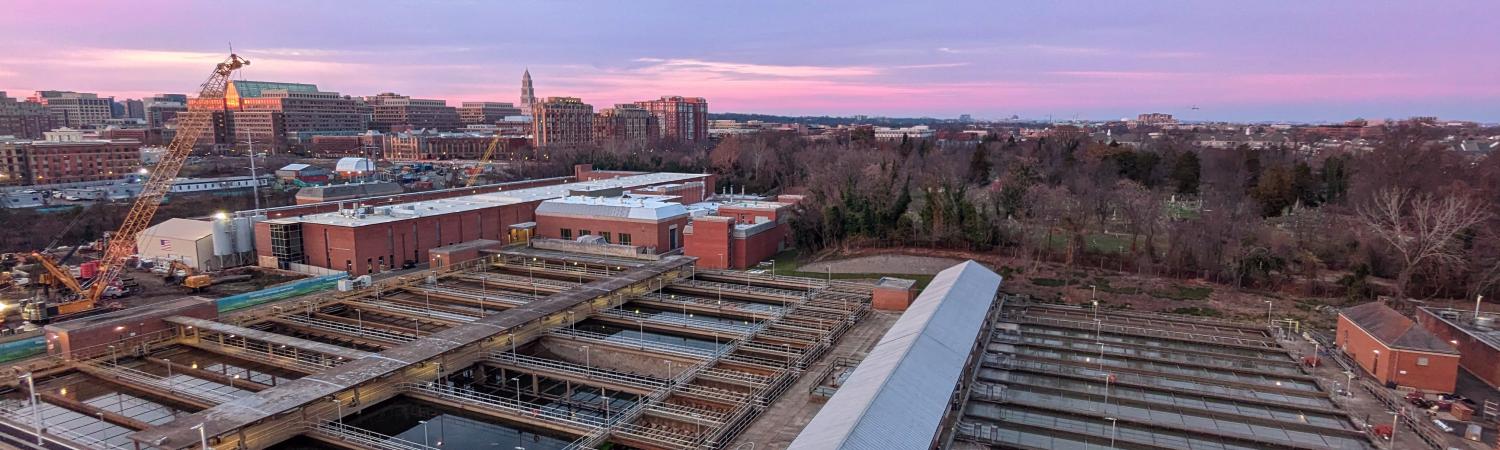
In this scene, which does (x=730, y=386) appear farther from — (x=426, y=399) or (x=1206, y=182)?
(x=1206, y=182)

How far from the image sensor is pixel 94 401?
22.7 m

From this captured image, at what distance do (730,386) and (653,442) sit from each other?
14.0ft

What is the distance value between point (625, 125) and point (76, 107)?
484 feet

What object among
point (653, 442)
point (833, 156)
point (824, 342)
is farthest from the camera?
point (833, 156)

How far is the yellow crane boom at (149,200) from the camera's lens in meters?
37.0

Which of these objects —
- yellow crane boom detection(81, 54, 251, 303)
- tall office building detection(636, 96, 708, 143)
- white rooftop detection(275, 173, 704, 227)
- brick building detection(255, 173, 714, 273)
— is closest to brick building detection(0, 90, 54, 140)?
tall office building detection(636, 96, 708, 143)

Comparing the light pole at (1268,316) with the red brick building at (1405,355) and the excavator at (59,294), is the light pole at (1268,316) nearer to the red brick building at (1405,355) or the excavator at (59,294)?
the red brick building at (1405,355)

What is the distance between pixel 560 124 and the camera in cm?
14212

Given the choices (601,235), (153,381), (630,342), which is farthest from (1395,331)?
(153,381)

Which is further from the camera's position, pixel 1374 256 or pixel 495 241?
pixel 495 241

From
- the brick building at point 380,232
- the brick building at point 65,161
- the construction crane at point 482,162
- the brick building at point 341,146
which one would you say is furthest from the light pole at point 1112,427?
the brick building at point 341,146

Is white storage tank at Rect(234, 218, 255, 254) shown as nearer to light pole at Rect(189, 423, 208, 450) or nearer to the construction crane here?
light pole at Rect(189, 423, 208, 450)

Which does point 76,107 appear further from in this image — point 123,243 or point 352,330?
point 352,330

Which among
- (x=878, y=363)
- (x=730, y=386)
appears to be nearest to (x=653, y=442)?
(x=730, y=386)
